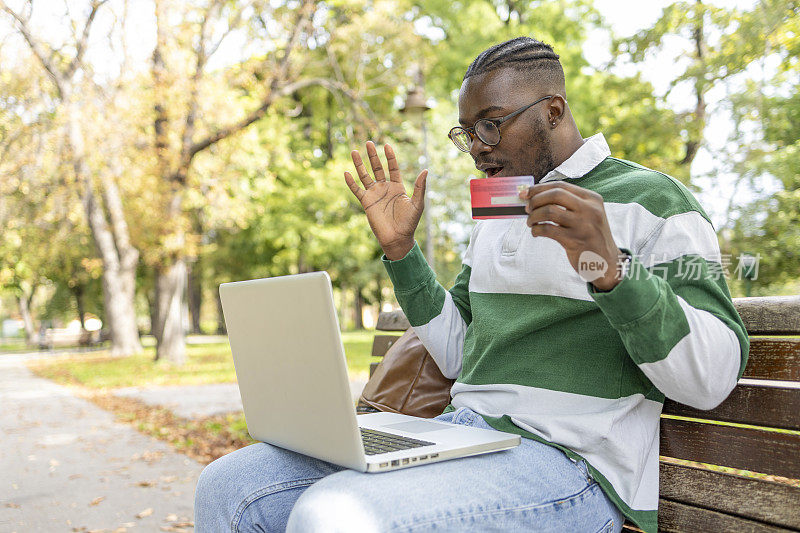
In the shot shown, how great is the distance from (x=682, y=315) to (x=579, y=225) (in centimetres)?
32

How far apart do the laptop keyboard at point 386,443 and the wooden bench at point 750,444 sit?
2.30 feet

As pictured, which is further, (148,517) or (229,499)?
(148,517)

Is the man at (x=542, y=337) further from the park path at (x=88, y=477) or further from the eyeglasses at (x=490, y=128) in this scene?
the park path at (x=88, y=477)

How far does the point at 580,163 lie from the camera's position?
2.17 metres

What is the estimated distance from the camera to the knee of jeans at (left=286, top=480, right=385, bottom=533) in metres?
1.53

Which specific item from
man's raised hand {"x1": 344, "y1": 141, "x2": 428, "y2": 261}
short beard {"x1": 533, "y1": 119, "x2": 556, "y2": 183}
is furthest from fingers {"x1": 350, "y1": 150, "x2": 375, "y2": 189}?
short beard {"x1": 533, "y1": 119, "x2": 556, "y2": 183}

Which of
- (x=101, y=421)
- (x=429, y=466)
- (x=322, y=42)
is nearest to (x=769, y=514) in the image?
(x=429, y=466)

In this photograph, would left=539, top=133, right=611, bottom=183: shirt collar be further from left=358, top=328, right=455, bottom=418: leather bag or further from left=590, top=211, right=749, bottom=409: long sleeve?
left=358, top=328, right=455, bottom=418: leather bag

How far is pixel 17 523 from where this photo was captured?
424 centimetres

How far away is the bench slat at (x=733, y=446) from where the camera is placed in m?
1.78

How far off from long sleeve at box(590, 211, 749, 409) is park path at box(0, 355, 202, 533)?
10.8 ft

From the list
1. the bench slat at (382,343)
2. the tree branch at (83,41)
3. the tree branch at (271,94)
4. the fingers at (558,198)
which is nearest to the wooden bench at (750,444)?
the fingers at (558,198)

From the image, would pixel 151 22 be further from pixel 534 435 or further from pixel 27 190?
pixel 534 435

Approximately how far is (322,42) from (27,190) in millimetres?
8345
